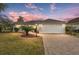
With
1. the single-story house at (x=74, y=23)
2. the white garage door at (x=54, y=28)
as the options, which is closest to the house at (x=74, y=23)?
the single-story house at (x=74, y=23)

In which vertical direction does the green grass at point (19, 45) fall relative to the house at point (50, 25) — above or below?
below

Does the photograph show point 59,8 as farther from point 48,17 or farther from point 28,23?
point 28,23

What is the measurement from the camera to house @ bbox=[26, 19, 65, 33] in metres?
2.11

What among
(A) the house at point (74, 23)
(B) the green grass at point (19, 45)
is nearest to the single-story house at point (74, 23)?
(A) the house at point (74, 23)

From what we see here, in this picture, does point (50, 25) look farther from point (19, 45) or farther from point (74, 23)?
point (19, 45)

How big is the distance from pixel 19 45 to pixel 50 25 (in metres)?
0.45

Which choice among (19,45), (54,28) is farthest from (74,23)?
(19,45)

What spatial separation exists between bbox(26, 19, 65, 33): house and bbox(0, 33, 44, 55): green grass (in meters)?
0.14

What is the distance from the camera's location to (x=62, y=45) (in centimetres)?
208

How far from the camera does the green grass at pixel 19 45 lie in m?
2.08

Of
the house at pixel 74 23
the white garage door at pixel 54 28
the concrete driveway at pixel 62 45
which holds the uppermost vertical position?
the house at pixel 74 23

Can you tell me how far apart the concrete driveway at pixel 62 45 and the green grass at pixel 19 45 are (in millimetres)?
85

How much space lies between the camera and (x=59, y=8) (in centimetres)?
210

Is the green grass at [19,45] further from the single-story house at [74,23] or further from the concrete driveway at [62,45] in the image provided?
the single-story house at [74,23]
